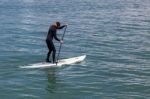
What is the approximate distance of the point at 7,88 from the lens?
74.7 ft

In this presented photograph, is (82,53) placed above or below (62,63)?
below

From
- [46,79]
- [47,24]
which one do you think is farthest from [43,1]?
[46,79]

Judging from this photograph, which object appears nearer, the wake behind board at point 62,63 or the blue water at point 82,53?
the blue water at point 82,53

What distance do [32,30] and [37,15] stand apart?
1679 centimetres

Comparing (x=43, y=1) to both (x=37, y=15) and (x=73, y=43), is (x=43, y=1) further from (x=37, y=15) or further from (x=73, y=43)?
(x=73, y=43)

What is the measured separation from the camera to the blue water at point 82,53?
22594 mm

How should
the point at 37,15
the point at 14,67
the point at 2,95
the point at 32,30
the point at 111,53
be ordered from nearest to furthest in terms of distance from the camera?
the point at 2,95, the point at 14,67, the point at 111,53, the point at 32,30, the point at 37,15

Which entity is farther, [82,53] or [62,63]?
[82,53]

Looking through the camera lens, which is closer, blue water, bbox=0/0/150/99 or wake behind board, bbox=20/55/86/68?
blue water, bbox=0/0/150/99

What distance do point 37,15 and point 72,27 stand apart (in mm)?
14523

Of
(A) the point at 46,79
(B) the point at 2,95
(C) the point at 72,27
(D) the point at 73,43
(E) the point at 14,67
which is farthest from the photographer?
(C) the point at 72,27

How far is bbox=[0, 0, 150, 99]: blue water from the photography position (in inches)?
890

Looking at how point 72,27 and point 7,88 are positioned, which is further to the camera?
point 72,27

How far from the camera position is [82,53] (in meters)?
32.6
